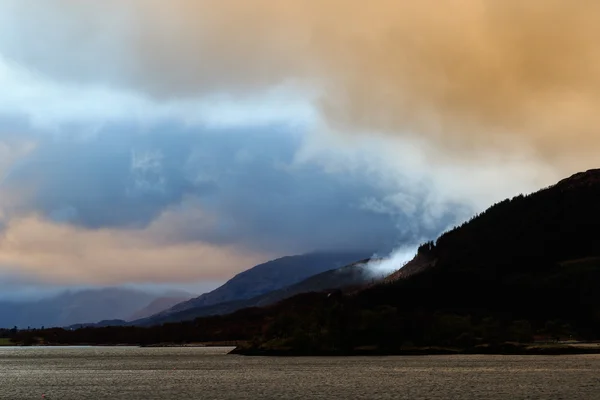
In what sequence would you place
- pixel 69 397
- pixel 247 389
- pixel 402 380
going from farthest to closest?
pixel 402 380 < pixel 247 389 < pixel 69 397

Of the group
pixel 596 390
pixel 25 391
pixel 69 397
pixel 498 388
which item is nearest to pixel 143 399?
pixel 69 397

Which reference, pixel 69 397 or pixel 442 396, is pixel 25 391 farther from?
pixel 442 396

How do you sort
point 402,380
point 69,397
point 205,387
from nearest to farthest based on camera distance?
1. point 69,397
2. point 205,387
3. point 402,380

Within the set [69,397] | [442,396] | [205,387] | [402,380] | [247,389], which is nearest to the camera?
[442,396]

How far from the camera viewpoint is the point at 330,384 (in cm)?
17438

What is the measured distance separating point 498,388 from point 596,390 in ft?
65.1

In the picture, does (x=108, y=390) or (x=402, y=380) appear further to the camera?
(x=402, y=380)

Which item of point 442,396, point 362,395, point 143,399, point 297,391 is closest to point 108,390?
point 143,399

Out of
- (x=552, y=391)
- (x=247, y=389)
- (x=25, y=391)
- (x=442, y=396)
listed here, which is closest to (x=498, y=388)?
(x=552, y=391)

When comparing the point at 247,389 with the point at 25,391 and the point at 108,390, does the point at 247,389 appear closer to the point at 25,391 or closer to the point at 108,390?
the point at 108,390

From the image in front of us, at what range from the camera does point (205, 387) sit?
173 metres

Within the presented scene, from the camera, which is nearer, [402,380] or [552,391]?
[552,391]

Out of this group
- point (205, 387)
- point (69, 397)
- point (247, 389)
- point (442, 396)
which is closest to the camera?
point (442, 396)

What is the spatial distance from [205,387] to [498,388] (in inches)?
2597
